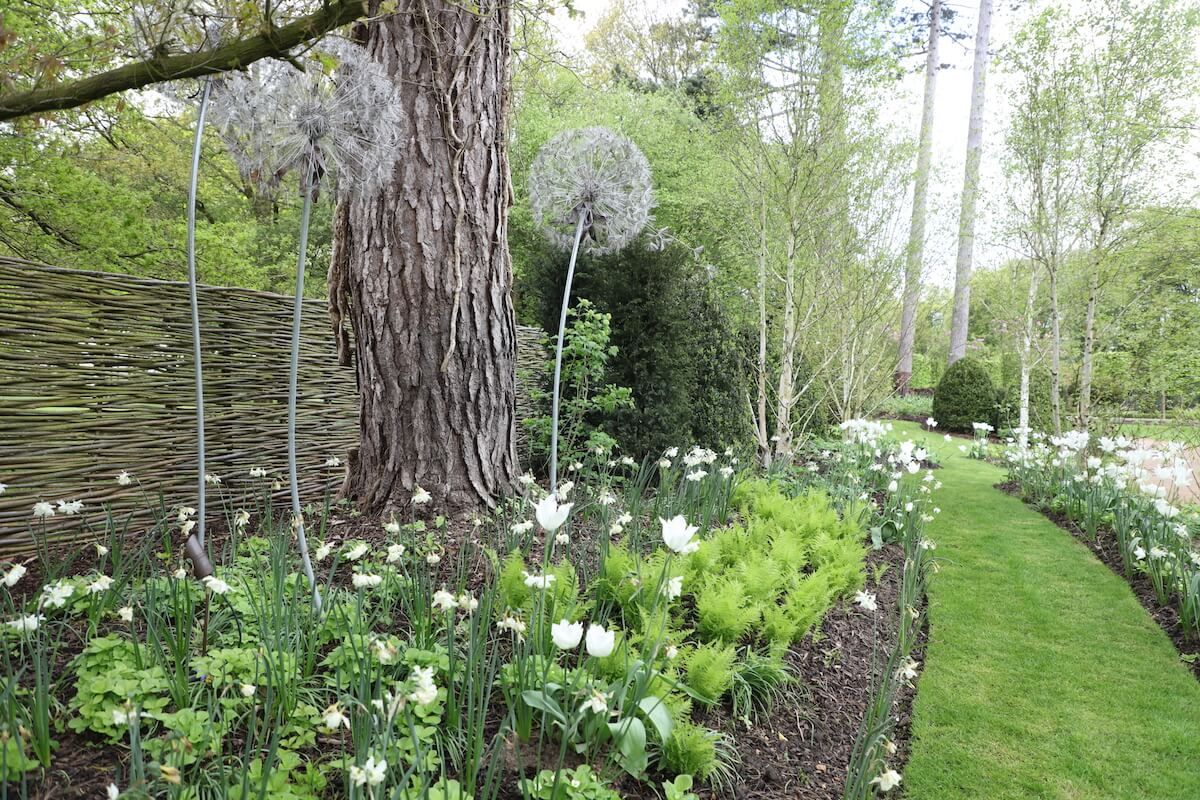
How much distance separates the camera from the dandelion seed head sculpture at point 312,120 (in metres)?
2.26

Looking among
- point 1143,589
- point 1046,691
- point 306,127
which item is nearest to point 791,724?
point 1046,691

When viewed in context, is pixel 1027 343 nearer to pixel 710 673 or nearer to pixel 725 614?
pixel 725 614

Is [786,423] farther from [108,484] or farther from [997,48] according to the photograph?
[997,48]

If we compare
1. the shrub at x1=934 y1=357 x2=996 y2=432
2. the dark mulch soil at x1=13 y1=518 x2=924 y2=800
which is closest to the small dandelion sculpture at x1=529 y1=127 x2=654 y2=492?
the dark mulch soil at x1=13 y1=518 x2=924 y2=800

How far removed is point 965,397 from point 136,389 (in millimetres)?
13471

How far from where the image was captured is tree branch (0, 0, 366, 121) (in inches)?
78.8

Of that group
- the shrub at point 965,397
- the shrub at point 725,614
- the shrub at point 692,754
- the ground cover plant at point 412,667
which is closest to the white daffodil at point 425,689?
the ground cover plant at point 412,667

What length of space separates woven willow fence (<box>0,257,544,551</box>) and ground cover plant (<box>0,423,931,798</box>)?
0.70ft

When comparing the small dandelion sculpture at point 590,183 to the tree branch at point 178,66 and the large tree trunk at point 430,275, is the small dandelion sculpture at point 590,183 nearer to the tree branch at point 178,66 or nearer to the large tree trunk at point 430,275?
the large tree trunk at point 430,275

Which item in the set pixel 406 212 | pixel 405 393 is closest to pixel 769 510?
pixel 405 393

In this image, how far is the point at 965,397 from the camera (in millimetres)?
13016

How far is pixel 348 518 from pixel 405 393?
26.3 inches

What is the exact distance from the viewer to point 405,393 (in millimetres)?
3314

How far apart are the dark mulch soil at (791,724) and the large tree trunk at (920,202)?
6042 millimetres
